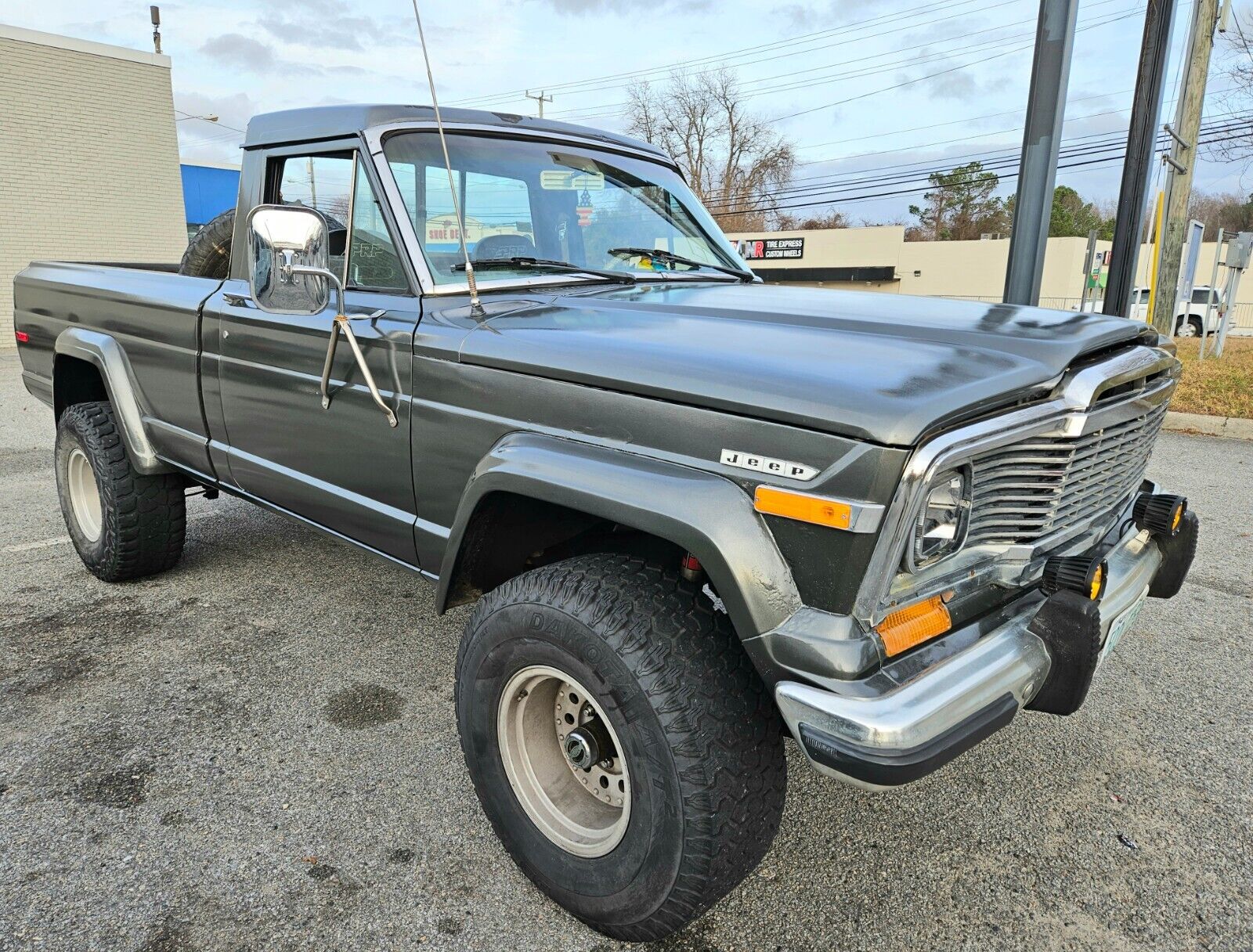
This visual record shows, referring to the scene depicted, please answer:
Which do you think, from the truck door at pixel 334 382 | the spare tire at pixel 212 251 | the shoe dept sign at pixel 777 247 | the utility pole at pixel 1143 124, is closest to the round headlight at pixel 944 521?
the truck door at pixel 334 382

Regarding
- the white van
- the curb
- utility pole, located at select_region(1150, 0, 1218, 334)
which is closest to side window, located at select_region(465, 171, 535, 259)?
the curb

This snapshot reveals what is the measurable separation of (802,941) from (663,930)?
0.38m

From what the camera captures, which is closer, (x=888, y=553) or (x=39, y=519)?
(x=888, y=553)

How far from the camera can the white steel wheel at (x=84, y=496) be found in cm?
425

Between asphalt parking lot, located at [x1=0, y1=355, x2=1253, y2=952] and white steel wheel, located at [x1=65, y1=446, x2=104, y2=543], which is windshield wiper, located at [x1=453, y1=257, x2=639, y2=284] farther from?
white steel wheel, located at [x1=65, y1=446, x2=104, y2=543]

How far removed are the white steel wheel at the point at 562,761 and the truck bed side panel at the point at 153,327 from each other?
201 centimetres

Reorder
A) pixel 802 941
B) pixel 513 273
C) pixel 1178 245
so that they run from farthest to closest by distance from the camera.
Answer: pixel 1178 245, pixel 513 273, pixel 802 941

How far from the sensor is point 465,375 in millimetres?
2275

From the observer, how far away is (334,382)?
2674 millimetres

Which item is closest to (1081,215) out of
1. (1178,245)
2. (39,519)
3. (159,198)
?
(1178,245)

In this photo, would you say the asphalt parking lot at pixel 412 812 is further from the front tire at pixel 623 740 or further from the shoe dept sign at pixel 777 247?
the shoe dept sign at pixel 777 247

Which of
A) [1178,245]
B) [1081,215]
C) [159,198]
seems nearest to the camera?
[1178,245]

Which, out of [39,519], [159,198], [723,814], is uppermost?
[159,198]

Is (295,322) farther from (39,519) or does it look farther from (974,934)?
(39,519)
